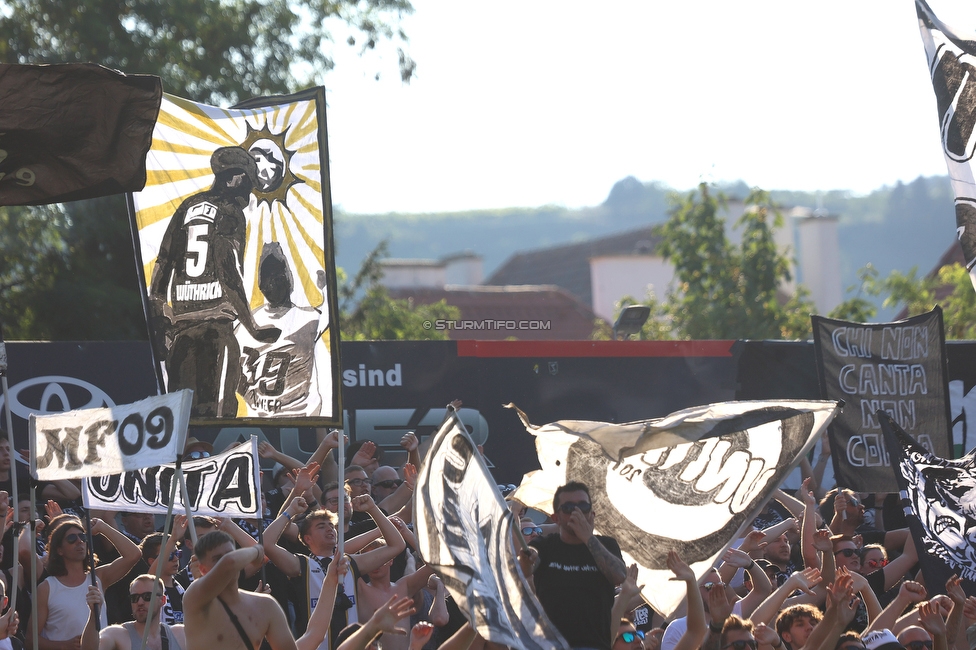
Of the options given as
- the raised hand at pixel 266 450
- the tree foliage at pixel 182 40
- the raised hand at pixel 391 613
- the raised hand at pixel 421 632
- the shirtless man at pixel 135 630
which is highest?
the tree foliage at pixel 182 40

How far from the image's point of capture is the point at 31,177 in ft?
19.2

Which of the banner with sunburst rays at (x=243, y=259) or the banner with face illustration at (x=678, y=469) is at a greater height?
the banner with sunburst rays at (x=243, y=259)

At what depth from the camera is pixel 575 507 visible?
19.0 ft

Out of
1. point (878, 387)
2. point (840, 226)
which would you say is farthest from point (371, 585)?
point (840, 226)

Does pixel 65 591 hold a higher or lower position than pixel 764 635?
higher

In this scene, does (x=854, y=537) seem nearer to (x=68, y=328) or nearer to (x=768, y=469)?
(x=768, y=469)

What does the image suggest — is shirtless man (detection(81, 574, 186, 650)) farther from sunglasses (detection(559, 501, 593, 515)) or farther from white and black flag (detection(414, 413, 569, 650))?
sunglasses (detection(559, 501, 593, 515))

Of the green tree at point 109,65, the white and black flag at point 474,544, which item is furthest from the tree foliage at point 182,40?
the white and black flag at point 474,544

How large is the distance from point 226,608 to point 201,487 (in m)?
2.51

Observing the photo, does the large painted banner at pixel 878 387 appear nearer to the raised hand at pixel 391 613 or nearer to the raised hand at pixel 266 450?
the raised hand at pixel 266 450

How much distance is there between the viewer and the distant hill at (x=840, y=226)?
463 feet

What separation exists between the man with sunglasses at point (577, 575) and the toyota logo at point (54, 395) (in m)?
4.94

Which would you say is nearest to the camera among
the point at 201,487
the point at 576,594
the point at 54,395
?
the point at 576,594

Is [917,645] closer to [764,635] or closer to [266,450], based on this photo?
[764,635]
